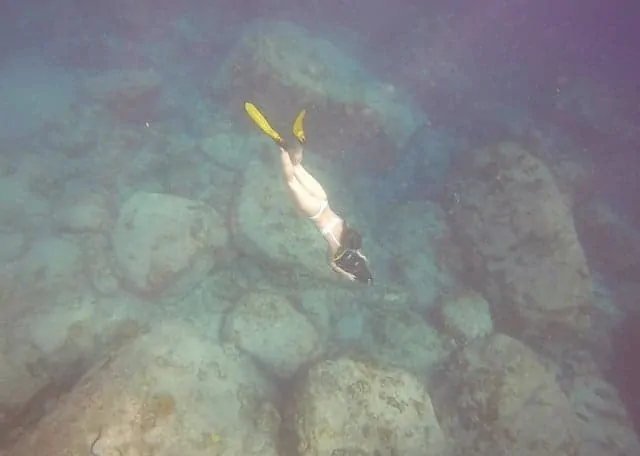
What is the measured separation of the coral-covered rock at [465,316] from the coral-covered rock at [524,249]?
12.7 inches

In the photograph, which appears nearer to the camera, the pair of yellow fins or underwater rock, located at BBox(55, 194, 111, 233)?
the pair of yellow fins

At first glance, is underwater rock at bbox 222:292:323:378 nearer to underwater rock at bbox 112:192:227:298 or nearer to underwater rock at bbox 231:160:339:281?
underwater rock at bbox 231:160:339:281

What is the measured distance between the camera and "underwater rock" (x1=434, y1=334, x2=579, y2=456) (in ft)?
16.2

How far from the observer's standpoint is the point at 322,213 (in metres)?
4.93

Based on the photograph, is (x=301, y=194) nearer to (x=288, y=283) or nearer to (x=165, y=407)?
(x=288, y=283)

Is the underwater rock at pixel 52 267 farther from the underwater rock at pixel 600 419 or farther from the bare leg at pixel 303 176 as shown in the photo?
the underwater rock at pixel 600 419

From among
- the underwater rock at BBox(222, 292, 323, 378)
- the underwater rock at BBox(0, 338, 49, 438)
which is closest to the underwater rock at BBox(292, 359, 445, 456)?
the underwater rock at BBox(222, 292, 323, 378)

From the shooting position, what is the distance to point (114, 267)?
6645 millimetres

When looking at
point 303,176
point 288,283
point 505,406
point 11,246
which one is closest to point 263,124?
point 303,176

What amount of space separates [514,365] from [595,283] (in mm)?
5421

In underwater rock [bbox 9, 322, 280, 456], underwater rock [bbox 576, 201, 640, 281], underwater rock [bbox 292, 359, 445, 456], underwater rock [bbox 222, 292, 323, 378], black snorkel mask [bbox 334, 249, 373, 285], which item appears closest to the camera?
underwater rock [bbox 9, 322, 280, 456]

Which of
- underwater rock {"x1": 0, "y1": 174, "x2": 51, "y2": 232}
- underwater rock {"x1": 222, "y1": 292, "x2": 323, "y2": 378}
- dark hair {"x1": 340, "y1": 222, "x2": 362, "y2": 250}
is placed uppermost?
dark hair {"x1": 340, "y1": 222, "x2": 362, "y2": 250}

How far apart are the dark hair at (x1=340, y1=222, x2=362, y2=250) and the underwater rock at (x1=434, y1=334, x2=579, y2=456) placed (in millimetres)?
2175

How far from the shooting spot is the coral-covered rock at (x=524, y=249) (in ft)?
22.7
